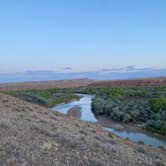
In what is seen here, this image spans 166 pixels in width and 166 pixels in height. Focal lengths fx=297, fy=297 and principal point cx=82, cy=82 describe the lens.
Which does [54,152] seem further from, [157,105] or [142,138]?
[157,105]

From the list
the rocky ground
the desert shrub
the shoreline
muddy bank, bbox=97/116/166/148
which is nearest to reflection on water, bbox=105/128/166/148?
muddy bank, bbox=97/116/166/148

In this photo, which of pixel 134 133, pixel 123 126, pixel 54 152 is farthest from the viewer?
pixel 123 126

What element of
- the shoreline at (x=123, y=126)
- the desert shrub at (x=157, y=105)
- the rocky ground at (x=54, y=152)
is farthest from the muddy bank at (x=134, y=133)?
the rocky ground at (x=54, y=152)

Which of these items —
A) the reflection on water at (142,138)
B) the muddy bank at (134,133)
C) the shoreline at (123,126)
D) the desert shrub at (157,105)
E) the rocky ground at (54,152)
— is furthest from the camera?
the desert shrub at (157,105)

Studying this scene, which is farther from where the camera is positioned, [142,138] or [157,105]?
[157,105]

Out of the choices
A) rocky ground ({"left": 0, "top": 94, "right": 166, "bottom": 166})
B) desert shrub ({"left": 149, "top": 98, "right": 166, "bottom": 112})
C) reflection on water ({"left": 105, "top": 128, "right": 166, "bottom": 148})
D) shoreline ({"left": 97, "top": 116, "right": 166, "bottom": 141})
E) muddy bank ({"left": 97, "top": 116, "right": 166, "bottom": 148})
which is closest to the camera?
rocky ground ({"left": 0, "top": 94, "right": 166, "bottom": 166})

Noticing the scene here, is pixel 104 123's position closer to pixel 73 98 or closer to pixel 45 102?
pixel 45 102

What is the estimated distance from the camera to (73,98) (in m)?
48.2

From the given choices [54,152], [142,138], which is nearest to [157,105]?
[142,138]

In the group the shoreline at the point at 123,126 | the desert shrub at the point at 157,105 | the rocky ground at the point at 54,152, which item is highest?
the rocky ground at the point at 54,152

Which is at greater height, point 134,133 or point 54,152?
point 54,152

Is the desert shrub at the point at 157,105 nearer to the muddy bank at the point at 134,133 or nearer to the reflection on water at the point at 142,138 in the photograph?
the muddy bank at the point at 134,133

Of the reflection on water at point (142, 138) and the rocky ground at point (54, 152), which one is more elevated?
the rocky ground at point (54, 152)

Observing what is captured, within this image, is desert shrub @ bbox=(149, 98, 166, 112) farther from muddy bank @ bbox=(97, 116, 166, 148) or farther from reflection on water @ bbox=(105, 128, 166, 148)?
reflection on water @ bbox=(105, 128, 166, 148)
